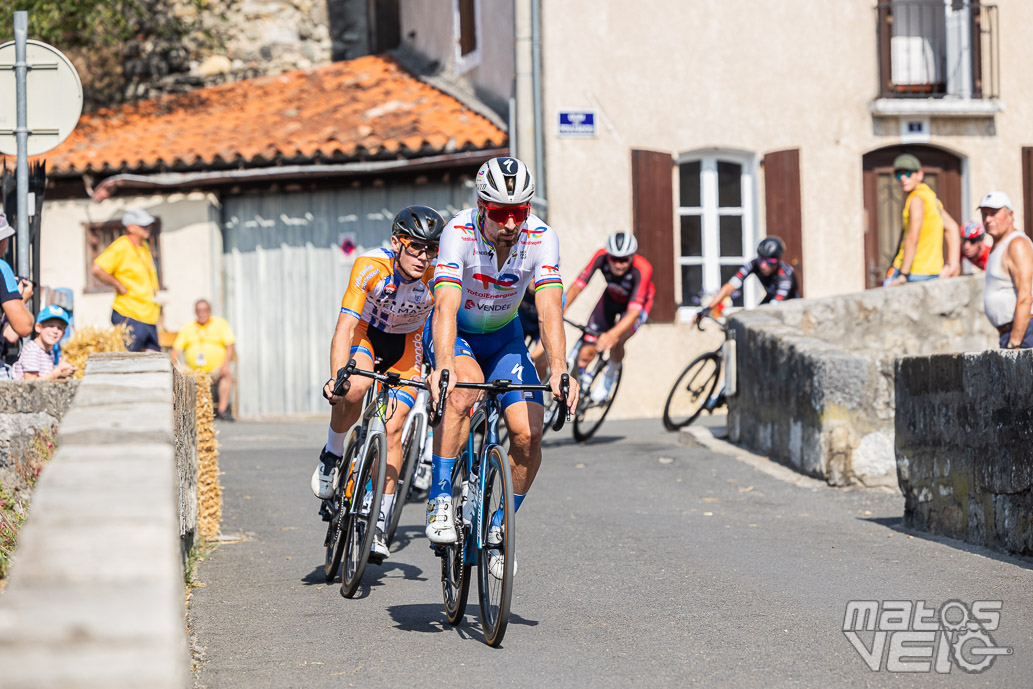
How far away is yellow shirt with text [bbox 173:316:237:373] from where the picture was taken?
17.8 metres

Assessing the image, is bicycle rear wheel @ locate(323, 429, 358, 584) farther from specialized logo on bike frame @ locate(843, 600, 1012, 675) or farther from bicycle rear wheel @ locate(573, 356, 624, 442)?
bicycle rear wheel @ locate(573, 356, 624, 442)

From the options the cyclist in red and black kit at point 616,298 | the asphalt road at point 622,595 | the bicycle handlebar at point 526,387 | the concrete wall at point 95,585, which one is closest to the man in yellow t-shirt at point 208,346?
the cyclist in red and black kit at point 616,298

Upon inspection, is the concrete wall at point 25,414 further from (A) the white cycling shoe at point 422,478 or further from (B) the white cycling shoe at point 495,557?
(B) the white cycling shoe at point 495,557

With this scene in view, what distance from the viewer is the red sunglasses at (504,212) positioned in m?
6.05

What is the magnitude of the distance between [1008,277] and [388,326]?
4433 mm

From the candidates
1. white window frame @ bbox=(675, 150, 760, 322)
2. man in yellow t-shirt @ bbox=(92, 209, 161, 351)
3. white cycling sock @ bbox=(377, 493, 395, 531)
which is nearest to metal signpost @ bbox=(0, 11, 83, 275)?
man in yellow t-shirt @ bbox=(92, 209, 161, 351)

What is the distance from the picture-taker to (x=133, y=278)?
12891 mm

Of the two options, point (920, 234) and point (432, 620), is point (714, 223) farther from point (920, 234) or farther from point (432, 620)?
point (432, 620)

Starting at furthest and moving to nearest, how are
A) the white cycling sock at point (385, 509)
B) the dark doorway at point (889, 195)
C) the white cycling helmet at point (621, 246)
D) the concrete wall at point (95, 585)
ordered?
the dark doorway at point (889, 195) < the white cycling helmet at point (621, 246) < the white cycling sock at point (385, 509) < the concrete wall at point (95, 585)

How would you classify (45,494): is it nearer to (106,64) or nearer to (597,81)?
(597,81)

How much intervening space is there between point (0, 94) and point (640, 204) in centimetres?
941

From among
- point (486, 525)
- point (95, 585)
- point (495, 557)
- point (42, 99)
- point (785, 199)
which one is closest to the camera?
point (95, 585)

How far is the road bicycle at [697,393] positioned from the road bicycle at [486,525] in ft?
26.3

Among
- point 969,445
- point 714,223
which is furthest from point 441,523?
point 714,223
